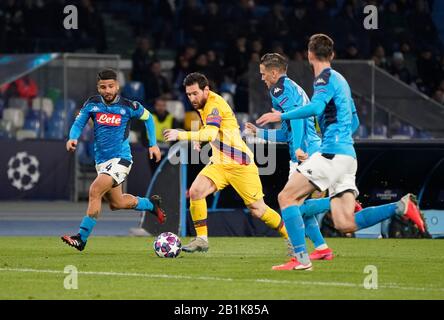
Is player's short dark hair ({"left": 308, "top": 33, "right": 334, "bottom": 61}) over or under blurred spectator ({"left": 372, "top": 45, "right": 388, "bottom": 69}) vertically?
under

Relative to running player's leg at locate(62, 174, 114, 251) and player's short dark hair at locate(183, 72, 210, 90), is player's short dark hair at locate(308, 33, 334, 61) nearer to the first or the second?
player's short dark hair at locate(183, 72, 210, 90)

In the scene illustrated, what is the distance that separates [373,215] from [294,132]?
1.45m

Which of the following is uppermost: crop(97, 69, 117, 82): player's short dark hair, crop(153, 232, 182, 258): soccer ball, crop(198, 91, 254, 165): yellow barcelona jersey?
crop(97, 69, 117, 82): player's short dark hair

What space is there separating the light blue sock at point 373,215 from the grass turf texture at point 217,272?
444mm

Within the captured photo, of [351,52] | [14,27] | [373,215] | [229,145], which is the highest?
[14,27]

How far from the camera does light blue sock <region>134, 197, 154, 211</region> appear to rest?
46.8 ft

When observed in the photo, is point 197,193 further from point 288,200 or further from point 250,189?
point 288,200

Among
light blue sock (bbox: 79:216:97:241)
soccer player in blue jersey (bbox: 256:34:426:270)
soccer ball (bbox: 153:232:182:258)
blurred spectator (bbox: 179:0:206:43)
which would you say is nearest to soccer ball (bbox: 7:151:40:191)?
blurred spectator (bbox: 179:0:206:43)

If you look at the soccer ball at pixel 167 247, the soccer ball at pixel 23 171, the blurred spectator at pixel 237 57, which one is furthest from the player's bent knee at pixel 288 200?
the blurred spectator at pixel 237 57

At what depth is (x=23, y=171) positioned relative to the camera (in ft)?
77.6

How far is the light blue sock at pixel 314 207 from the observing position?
1244 centimetres

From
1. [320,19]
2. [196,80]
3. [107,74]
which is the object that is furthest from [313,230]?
[320,19]

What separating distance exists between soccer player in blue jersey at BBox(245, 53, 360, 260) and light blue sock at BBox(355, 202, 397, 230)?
1049 millimetres
